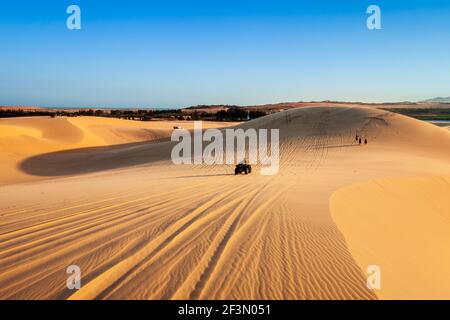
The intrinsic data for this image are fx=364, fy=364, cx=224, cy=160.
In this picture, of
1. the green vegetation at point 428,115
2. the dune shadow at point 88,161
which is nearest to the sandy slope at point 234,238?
the dune shadow at point 88,161

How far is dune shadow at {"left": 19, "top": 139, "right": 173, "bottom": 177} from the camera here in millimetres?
24625

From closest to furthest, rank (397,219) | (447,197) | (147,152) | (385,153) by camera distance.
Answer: (397,219) < (447,197) < (385,153) < (147,152)

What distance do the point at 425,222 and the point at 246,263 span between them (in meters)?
6.87

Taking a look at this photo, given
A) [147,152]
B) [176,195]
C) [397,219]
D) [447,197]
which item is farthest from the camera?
[147,152]

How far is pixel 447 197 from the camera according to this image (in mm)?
12945

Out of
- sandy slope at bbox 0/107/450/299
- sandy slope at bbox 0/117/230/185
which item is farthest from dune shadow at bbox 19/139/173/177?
sandy slope at bbox 0/107/450/299

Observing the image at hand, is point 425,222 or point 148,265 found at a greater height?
point 148,265

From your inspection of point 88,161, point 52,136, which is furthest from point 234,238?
point 52,136

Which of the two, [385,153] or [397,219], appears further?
[385,153]

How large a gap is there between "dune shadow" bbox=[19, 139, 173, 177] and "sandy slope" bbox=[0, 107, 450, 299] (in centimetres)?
1348

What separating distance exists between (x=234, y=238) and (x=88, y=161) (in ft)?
82.7

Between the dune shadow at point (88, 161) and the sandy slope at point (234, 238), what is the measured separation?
13.5m
